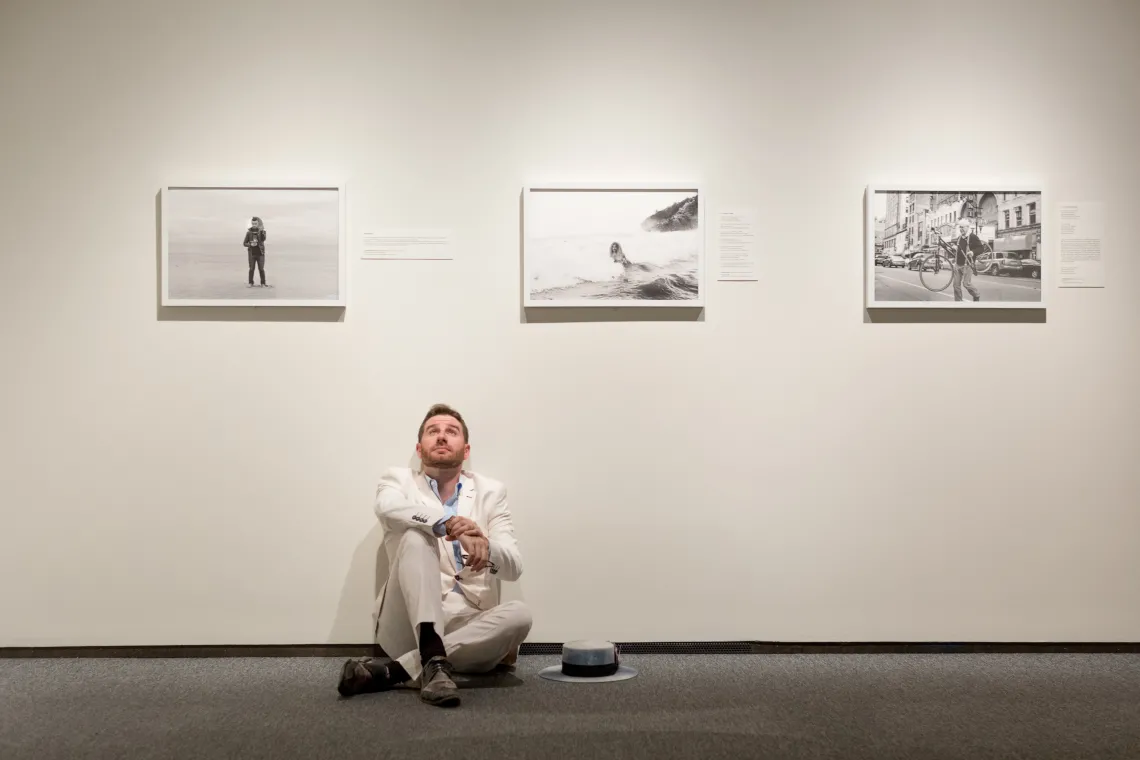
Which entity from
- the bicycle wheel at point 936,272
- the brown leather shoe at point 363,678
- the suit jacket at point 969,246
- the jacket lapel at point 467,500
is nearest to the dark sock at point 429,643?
the brown leather shoe at point 363,678

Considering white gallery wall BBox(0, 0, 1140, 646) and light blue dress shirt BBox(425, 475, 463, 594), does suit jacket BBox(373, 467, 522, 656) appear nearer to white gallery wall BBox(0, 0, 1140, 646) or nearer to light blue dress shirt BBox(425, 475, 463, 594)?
light blue dress shirt BBox(425, 475, 463, 594)

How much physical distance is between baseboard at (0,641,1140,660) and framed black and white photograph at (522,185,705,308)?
4.61 feet

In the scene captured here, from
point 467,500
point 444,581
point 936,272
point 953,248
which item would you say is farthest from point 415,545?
point 953,248

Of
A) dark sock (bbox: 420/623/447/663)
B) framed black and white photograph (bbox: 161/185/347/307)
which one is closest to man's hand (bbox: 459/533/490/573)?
dark sock (bbox: 420/623/447/663)

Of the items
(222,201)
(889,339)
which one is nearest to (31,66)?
(222,201)

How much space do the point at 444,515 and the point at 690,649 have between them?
1217 millimetres

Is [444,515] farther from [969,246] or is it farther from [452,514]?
[969,246]

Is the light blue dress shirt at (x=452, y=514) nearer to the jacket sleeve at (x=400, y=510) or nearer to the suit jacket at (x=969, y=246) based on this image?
the jacket sleeve at (x=400, y=510)

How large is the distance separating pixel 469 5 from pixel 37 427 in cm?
250

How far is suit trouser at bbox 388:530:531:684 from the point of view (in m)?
3.38

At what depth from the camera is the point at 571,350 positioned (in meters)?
4.07

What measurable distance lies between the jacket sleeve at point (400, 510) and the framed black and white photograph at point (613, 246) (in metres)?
0.92

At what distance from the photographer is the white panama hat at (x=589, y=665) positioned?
137 inches

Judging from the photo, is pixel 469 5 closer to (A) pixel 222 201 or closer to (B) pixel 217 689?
(A) pixel 222 201
